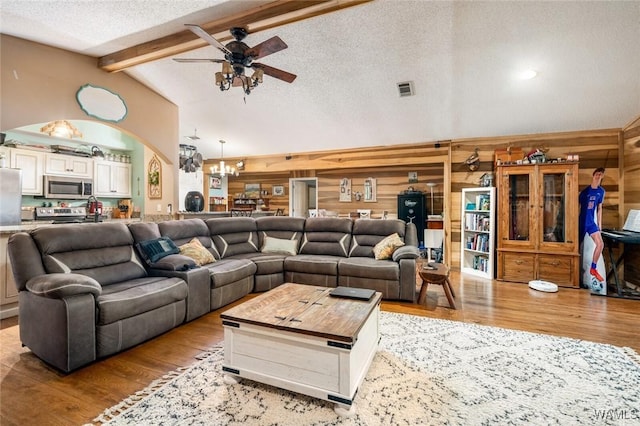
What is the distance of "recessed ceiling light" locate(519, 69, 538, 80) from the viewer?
3541mm

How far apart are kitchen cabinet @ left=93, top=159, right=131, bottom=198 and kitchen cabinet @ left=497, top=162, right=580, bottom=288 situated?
7.37m

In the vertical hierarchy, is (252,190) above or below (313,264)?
above

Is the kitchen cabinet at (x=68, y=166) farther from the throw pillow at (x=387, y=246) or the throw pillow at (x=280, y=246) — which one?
the throw pillow at (x=387, y=246)

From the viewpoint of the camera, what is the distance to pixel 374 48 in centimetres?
341

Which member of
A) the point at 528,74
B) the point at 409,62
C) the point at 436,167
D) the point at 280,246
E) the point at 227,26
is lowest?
the point at 280,246

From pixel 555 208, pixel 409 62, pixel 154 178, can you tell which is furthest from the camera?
pixel 154 178

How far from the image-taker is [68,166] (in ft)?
18.4

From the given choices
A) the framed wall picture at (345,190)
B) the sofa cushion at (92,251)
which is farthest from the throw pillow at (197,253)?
the framed wall picture at (345,190)

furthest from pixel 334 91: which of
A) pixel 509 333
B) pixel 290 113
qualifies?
pixel 509 333

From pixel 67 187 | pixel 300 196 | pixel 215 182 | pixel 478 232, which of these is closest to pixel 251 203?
pixel 300 196

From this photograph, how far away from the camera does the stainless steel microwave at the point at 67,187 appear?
5.32 meters

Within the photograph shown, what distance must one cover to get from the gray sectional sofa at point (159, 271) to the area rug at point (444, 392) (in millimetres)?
678

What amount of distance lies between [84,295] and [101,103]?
10.3 ft

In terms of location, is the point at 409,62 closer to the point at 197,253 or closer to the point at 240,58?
the point at 240,58
